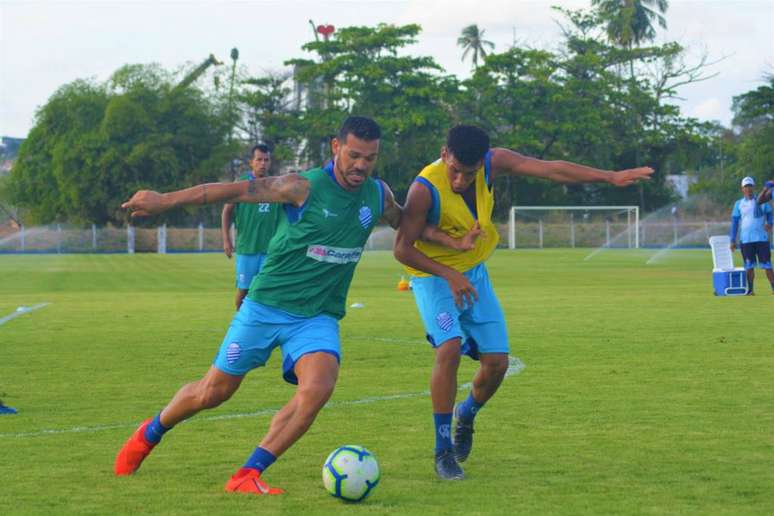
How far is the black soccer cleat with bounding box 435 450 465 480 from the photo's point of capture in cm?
743

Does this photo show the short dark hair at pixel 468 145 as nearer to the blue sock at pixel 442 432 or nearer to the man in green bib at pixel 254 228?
the blue sock at pixel 442 432

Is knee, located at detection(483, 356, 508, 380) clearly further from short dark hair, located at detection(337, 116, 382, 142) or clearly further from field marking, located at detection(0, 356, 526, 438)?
field marking, located at detection(0, 356, 526, 438)

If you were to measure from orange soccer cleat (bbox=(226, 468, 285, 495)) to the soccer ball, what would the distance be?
0.33 m

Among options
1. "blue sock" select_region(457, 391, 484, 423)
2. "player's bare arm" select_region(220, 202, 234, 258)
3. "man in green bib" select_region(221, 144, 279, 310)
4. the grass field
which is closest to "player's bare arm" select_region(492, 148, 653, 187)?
"blue sock" select_region(457, 391, 484, 423)

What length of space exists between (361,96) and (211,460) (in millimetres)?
74409

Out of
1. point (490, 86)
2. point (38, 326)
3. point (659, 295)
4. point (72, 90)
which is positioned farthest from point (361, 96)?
point (38, 326)

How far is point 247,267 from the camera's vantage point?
14.8 m

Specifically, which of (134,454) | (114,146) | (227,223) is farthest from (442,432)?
(114,146)

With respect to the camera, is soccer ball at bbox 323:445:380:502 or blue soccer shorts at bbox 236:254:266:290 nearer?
soccer ball at bbox 323:445:380:502

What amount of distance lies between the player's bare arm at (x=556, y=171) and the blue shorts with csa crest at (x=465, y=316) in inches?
27.7

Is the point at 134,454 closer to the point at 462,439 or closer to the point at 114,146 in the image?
the point at 462,439

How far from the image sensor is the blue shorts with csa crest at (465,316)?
25.7ft

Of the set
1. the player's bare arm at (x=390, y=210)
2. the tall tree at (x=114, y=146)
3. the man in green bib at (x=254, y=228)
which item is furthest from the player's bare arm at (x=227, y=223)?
the tall tree at (x=114, y=146)

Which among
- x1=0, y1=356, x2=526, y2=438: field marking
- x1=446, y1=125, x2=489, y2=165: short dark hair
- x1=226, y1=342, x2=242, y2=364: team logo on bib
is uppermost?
x1=446, y1=125, x2=489, y2=165: short dark hair
